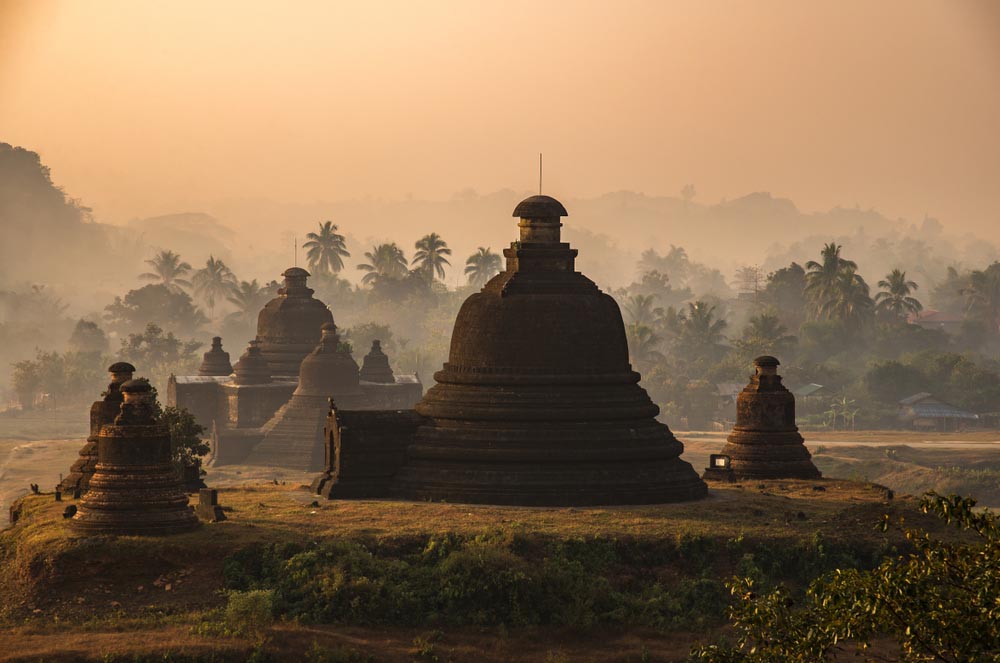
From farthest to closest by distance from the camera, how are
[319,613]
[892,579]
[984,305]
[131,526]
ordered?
[984,305]
[131,526]
[319,613]
[892,579]

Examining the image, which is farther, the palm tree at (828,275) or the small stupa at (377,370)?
the palm tree at (828,275)

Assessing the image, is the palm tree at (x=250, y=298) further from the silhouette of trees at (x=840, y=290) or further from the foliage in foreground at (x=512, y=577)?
the foliage in foreground at (x=512, y=577)

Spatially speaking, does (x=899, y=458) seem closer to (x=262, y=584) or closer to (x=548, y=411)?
(x=548, y=411)

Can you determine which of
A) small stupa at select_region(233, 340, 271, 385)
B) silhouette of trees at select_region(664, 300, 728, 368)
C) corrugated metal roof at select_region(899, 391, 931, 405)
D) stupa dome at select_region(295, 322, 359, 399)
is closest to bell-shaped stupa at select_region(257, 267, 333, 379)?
small stupa at select_region(233, 340, 271, 385)

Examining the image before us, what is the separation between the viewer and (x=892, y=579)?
22609 millimetres

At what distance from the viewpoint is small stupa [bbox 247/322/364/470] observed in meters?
76.8

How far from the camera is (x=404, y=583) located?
38062mm

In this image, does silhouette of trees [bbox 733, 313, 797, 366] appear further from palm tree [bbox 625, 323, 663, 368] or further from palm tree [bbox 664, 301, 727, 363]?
palm tree [bbox 625, 323, 663, 368]

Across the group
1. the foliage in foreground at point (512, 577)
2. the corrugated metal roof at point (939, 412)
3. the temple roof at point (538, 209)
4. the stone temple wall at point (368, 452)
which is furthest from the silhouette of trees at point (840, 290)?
the foliage in foreground at point (512, 577)

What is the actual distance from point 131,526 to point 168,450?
2342 millimetres

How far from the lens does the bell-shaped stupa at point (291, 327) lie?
8556 centimetres

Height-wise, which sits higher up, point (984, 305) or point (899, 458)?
point (984, 305)

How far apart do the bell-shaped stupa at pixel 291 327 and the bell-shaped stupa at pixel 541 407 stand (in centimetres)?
3713

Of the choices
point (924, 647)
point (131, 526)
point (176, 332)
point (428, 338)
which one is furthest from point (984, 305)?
point (924, 647)
